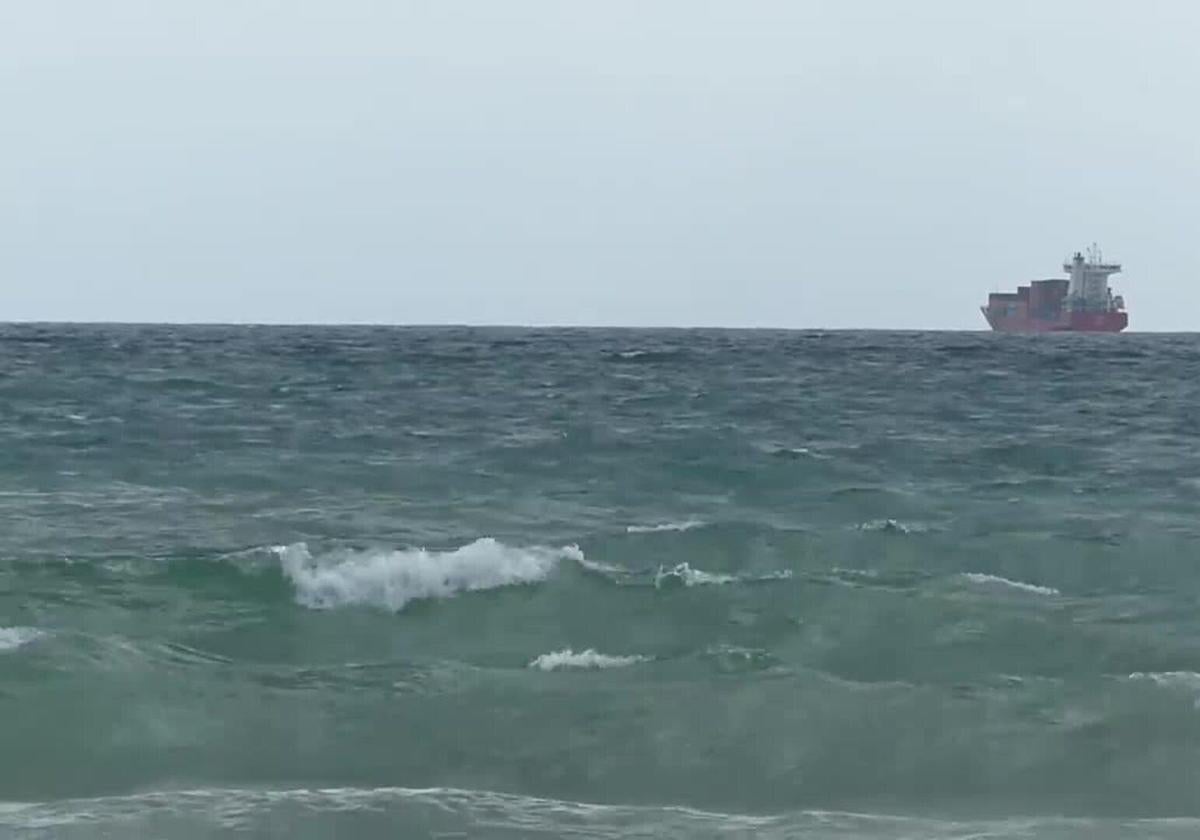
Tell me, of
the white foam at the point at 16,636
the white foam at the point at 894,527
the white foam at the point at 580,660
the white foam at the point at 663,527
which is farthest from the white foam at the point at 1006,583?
the white foam at the point at 16,636

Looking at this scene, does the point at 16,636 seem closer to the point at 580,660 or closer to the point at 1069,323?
the point at 580,660

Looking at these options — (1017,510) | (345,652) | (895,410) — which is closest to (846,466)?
(1017,510)

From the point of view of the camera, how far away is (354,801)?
30.5ft

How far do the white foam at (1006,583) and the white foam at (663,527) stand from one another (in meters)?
2.85

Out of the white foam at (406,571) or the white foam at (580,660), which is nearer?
the white foam at (580,660)

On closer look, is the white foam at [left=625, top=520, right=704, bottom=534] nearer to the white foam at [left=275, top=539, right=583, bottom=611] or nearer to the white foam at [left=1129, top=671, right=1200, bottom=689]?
the white foam at [left=275, top=539, right=583, bottom=611]

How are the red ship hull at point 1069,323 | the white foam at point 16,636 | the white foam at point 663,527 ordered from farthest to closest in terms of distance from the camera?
the red ship hull at point 1069,323, the white foam at point 663,527, the white foam at point 16,636

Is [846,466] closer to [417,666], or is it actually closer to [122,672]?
[417,666]

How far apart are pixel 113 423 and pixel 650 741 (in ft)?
45.3

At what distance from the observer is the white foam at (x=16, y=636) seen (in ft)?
41.0

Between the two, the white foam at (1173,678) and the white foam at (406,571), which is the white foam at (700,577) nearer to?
the white foam at (406,571)

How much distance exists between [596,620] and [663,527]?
2.88 metres

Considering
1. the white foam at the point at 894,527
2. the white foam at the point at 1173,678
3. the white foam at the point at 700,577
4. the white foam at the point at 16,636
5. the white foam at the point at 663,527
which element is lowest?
the white foam at the point at 16,636

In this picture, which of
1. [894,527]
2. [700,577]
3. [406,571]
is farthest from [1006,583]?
[406,571]
